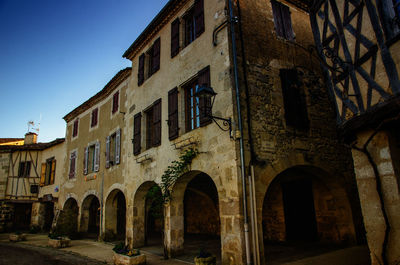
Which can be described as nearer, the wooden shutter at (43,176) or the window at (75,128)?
the window at (75,128)

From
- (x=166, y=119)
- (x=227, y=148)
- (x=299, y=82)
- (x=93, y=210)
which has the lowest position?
(x=93, y=210)

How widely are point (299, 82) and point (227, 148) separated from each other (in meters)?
3.07

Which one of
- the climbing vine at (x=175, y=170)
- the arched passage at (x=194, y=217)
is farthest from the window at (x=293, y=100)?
the arched passage at (x=194, y=217)

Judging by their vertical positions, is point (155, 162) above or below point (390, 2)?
below

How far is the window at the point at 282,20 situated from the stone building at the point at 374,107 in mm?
2954

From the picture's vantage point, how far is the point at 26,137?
20.7m

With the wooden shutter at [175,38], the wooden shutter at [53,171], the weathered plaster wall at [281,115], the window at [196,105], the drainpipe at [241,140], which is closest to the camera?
the drainpipe at [241,140]

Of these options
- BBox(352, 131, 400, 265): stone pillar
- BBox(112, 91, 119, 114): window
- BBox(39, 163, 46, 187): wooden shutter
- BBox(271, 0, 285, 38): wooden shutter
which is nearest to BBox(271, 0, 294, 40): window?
BBox(271, 0, 285, 38): wooden shutter

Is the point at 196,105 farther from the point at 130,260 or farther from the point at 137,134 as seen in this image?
the point at 130,260

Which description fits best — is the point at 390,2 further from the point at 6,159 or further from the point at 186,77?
the point at 6,159

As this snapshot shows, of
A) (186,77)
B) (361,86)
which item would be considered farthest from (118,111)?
(361,86)

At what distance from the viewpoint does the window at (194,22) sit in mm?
7512

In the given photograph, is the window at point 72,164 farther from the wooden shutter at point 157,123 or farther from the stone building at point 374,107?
the stone building at point 374,107

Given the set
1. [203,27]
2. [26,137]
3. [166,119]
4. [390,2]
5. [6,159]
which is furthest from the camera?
[26,137]
